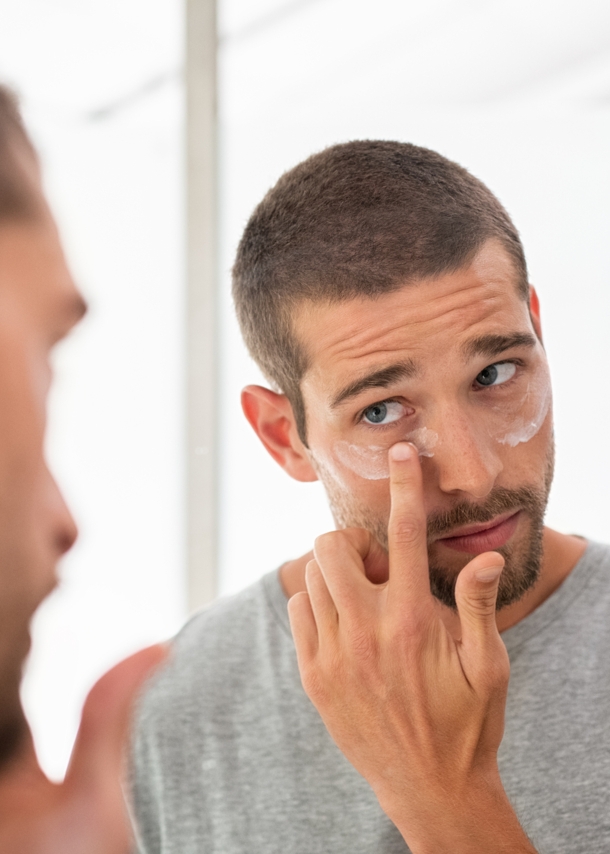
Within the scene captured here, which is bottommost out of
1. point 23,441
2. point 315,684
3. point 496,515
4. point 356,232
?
point 315,684

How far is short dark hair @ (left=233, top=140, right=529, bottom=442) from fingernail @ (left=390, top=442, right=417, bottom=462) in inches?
6.7

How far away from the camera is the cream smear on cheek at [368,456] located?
0.88 metres

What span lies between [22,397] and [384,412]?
0.44m

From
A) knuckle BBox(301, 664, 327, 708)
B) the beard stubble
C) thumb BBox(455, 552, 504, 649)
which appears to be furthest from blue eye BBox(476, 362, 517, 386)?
knuckle BBox(301, 664, 327, 708)

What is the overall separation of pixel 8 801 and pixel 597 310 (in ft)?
3.10

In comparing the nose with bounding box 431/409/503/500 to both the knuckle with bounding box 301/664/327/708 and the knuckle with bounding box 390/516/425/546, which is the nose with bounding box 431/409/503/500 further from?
the knuckle with bounding box 301/664/327/708

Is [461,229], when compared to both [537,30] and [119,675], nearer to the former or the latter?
[537,30]

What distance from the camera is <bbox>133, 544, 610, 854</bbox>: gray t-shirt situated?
2.94 feet

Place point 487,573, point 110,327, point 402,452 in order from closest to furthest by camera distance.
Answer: point 487,573 → point 402,452 → point 110,327

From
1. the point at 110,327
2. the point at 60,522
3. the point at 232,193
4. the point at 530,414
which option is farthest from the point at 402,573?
the point at 232,193

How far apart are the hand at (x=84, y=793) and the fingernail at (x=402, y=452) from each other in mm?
523

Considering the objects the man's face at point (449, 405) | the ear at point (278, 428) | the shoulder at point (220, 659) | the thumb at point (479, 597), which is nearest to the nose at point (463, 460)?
the man's face at point (449, 405)

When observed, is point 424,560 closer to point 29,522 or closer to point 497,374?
point 497,374

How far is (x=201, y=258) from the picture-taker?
1.27 meters
